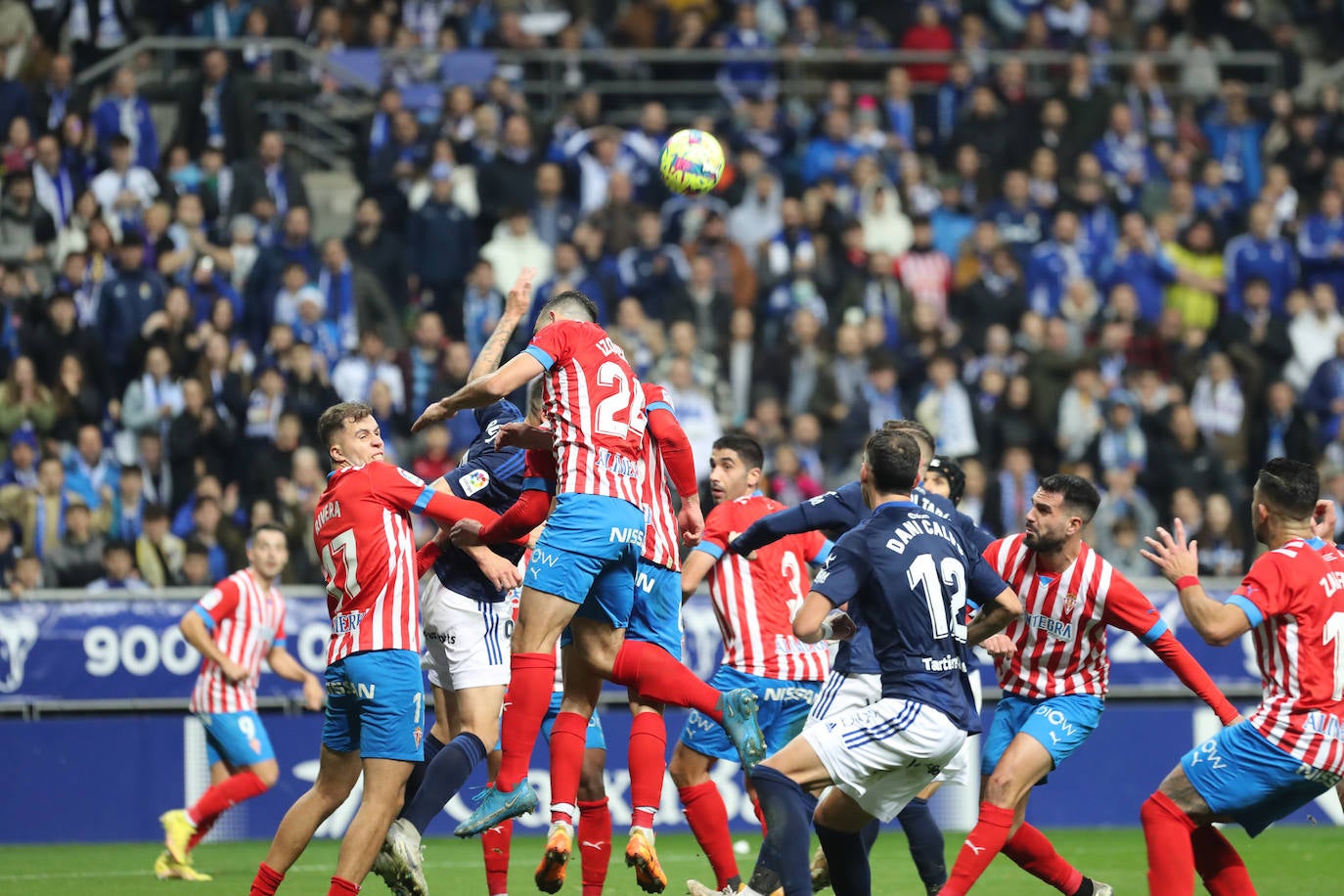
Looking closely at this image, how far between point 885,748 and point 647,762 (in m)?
1.51

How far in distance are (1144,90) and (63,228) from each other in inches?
483

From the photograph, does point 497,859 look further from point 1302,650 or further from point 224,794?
point 1302,650

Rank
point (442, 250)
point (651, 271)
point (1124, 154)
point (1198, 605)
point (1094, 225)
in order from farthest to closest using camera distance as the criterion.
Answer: point (1124, 154), point (1094, 225), point (442, 250), point (651, 271), point (1198, 605)

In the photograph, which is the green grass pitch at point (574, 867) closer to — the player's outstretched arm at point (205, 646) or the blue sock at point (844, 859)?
the player's outstretched arm at point (205, 646)

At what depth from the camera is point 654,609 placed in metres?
8.83

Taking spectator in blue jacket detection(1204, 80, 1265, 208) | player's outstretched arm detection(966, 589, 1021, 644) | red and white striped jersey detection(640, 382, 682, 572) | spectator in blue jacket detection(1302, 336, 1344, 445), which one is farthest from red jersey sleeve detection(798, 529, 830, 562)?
spectator in blue jacket detection(1204, 80, 1265, 208)

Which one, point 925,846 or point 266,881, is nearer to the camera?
point 266,881

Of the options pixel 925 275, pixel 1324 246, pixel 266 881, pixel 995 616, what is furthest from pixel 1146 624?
pixel 1324 246

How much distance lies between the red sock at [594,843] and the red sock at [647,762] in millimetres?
343

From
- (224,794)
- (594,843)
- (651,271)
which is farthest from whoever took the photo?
(651,271)

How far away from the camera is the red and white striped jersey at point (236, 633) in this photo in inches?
489

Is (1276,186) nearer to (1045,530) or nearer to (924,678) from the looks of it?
(1045,530)

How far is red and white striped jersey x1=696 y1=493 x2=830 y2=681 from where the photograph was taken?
9953mm

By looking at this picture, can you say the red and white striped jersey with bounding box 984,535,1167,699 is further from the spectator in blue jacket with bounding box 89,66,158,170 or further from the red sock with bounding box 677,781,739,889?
the spectator in blue jacket with bounding box 89,66,158,170
